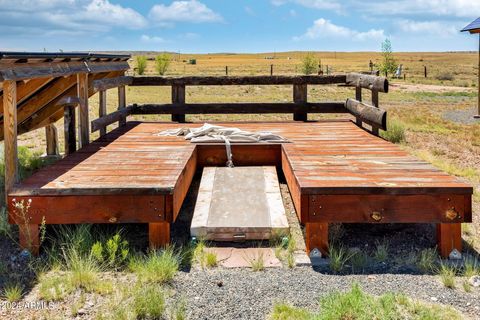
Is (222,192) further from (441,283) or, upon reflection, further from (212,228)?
(441,283)

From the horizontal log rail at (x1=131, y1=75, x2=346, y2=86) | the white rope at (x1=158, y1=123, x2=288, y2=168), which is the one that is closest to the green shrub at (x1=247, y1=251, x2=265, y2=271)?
the white rope at (x1=158, y1=123, x2=288, y2=168)

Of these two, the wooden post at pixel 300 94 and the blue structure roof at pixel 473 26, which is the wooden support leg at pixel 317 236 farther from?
the blue structure roof at pixel 473 26

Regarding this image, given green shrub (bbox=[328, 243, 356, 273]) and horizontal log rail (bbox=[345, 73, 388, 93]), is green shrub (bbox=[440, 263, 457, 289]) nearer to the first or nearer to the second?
green shrub (bbox=[328, 243, 356, 273])

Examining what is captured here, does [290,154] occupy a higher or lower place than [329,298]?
higher

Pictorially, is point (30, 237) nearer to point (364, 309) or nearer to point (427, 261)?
point (364, 309)

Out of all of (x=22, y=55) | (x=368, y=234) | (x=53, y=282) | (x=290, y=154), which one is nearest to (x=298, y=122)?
(x=290, y=154)

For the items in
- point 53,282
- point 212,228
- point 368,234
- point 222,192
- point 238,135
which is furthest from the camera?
point 238,135

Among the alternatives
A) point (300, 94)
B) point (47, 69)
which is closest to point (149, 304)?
point (47, 69)

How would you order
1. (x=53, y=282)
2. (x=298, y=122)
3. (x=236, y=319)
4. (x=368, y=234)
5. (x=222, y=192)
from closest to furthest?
(x=236, y=319) → (x=53, y=282) → (x=368, y=234) → (x=222, y=192) → (x=298, y=122)

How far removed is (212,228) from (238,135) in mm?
2710

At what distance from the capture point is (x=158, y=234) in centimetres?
450

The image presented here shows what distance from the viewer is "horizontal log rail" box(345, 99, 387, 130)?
7324 mm

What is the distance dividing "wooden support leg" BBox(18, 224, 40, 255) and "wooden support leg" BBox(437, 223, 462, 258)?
138 inches

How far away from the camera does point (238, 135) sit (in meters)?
7.31
